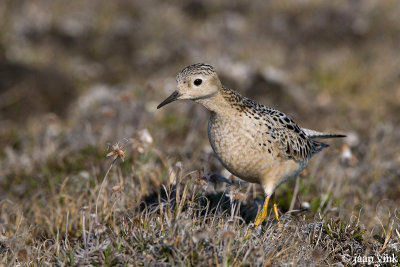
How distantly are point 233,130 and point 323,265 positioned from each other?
165 centimetres

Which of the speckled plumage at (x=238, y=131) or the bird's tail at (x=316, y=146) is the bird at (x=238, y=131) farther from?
the bird's tail at (x=316, y=146)

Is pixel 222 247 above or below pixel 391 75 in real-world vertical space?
below

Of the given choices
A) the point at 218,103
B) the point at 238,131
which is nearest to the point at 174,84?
the point at 218,103

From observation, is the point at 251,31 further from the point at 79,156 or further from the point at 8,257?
the point at 8,257

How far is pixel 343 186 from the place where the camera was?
24.7 feet

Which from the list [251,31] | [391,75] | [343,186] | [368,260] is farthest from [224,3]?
[368,260]

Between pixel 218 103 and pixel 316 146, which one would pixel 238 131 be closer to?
pixel 218 103

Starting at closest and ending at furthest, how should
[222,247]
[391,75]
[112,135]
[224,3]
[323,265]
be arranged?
[222,247] < [323,265] < [112,135] < [391,75] < [224,3]

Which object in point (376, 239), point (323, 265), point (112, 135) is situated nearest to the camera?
point (323, 265)

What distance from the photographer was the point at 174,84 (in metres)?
11.5

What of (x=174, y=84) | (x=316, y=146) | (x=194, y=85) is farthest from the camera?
(x=174, y=84)

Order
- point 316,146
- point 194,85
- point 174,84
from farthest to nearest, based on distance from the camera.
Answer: point 174,84
point 316,146
point 194,85

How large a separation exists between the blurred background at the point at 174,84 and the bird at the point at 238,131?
108cm

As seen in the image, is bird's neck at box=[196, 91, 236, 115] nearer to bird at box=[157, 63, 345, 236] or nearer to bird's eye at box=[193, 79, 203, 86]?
bird at box=[157, 63, 345, 236]
